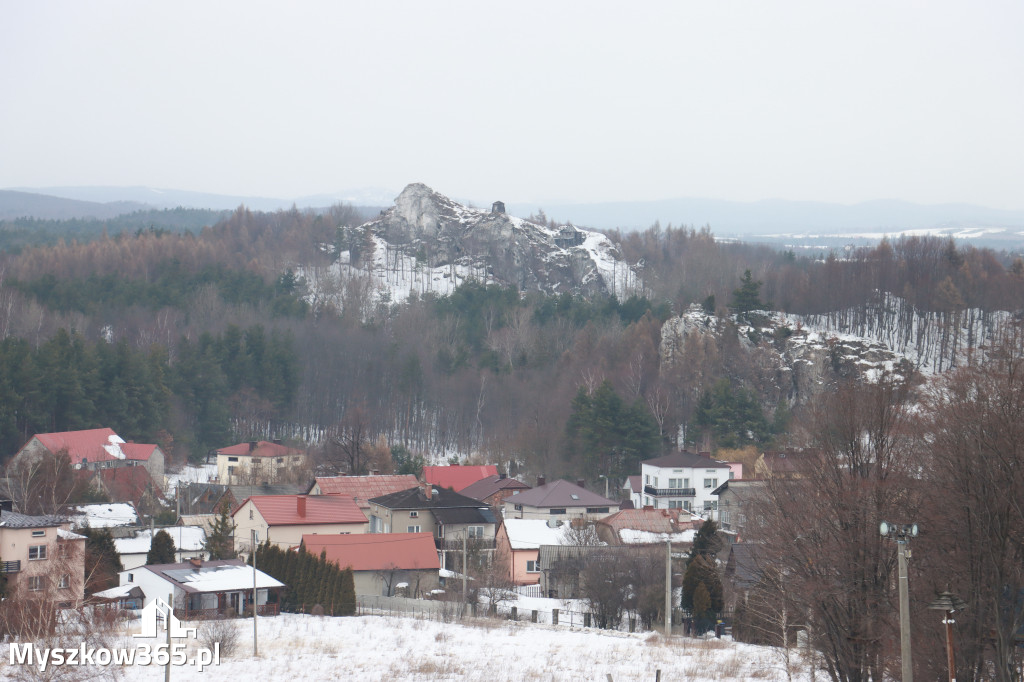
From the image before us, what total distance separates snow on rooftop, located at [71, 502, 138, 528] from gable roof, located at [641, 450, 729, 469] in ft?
87.7

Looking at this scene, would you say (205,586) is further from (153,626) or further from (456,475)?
(456,475)

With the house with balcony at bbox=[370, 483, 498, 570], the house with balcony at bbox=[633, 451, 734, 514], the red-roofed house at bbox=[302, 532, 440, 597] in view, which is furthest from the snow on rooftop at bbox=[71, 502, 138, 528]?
Result: the house with balcony at bbox=[633, 451, 734, 514]

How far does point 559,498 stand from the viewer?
51.3 meters

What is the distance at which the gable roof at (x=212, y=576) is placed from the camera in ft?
102

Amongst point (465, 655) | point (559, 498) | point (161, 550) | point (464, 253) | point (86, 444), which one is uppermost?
point (464, 253)

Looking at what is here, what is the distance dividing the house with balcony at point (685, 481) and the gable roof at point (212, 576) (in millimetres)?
28641

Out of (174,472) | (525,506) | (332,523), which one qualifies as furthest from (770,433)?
(174,472)

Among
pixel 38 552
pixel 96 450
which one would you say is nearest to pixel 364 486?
pixel 96 450

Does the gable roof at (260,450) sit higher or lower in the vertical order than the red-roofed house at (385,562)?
lower

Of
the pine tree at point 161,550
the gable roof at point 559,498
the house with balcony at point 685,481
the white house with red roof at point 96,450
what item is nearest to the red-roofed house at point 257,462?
the white house with red roof at point 96,450

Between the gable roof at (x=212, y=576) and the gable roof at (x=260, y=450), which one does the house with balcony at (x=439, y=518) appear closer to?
the gable roof at (x=212, y=576)

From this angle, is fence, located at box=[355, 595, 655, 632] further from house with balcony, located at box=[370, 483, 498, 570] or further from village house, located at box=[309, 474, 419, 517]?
village house, located at box=[309, 474, 419, 517]

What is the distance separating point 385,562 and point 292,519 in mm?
6992

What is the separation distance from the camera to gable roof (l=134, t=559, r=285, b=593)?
30998mm
